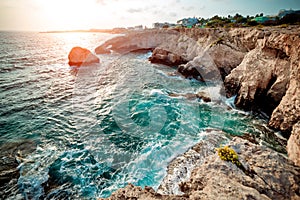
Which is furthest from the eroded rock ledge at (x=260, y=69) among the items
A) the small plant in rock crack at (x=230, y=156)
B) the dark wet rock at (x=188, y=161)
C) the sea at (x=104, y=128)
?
the dark wet rock at (x=188, y=161)

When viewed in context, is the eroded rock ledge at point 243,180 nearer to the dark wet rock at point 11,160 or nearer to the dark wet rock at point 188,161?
the dark wet rock at point 188,161

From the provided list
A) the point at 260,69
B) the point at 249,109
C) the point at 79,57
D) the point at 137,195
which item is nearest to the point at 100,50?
the point at 79,57

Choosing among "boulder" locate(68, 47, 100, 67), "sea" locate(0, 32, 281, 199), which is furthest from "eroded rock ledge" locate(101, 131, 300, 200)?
"boulder" locate(68, 47, 100, 67)

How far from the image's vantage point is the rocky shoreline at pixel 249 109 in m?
4.70

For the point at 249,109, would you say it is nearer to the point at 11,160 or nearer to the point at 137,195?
the point at 137,195

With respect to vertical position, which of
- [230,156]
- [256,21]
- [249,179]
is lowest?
[249,179]

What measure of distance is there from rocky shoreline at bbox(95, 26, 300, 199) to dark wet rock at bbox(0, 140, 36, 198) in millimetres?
6228

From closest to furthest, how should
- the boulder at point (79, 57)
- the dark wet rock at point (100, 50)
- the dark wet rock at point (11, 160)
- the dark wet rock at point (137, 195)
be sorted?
the dark wet rock at point (137, 195) → the dark wet rock at point (11, 160) → the boulder at point (79, 57) → the dark wet rock at point (100, 50)

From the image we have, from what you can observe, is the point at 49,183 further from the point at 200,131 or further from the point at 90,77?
the point at 90,77

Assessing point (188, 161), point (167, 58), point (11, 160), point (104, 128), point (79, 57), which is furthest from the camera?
point (79, 57)

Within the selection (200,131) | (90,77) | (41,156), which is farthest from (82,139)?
(90,77)

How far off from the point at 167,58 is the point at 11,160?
29.1 meters

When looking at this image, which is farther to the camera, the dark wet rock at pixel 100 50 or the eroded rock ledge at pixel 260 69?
the dark wet rock at pixel 100 50

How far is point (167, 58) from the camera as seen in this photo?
31844mm
